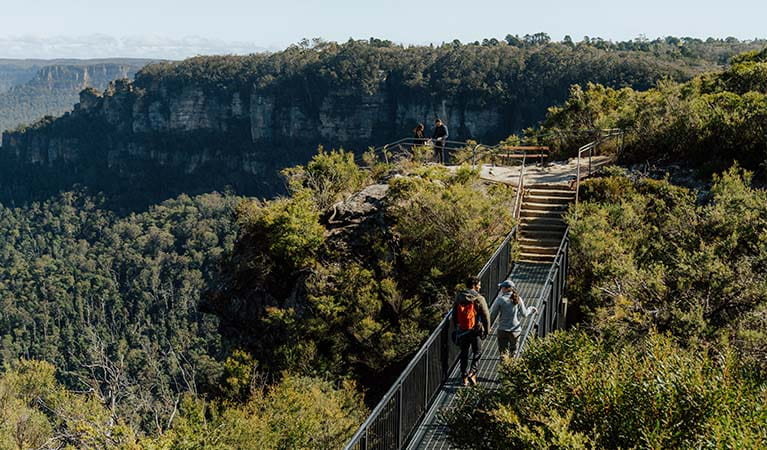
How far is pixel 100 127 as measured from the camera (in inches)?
5374

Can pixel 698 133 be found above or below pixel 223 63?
below

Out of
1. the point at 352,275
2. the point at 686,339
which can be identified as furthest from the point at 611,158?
the point at 686,339

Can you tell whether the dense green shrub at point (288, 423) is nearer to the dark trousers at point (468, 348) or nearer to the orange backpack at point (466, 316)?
the dark trousers at point (468, 348)

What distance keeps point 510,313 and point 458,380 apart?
3.65 ft

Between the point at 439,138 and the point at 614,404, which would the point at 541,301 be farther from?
the point at 439,138

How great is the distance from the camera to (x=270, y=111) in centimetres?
11800

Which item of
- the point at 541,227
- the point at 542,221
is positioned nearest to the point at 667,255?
the point at 541,227

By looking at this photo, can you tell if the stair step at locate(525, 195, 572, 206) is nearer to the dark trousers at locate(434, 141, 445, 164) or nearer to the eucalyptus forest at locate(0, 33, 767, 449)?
the eucalyptus forest at locate(0, 33, 767, 449)

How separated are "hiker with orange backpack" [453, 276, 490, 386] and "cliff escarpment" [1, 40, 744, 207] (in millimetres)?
71620

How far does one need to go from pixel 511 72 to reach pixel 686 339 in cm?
8475

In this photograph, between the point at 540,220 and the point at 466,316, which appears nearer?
the point at 466,316

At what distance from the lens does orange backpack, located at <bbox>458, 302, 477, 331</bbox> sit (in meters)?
7.77

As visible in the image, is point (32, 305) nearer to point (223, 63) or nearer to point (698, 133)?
point (223, 63)

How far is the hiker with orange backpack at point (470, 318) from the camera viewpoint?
774 cm
